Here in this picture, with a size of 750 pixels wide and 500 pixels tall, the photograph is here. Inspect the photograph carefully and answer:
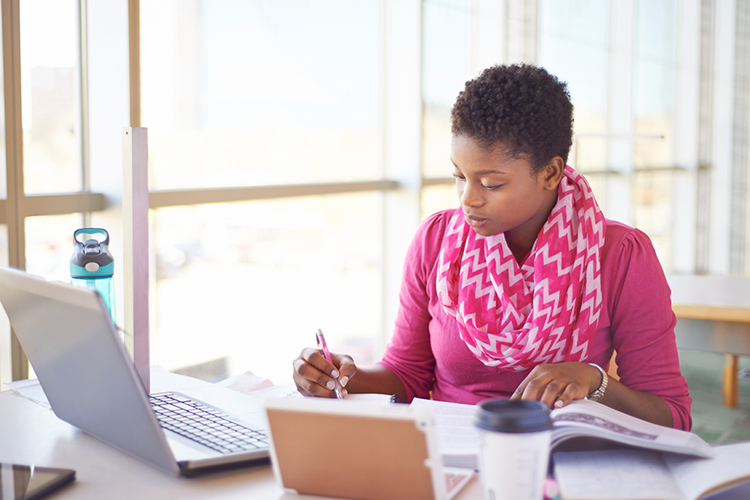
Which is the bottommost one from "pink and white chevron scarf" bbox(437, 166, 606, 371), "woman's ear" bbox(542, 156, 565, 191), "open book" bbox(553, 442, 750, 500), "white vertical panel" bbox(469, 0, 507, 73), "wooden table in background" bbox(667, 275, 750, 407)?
"wooden table in background" bbox(667, 275, 750, 407)

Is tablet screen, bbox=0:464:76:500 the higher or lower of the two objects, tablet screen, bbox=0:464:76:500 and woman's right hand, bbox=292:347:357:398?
the lower

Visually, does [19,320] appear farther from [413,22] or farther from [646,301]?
[413,22]

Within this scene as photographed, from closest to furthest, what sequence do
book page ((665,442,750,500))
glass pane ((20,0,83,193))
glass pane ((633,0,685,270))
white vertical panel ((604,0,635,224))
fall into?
book page ((665,442,750,500)) < glass pane ((20,0,83,193)) < white vertical panel ((604,0,635,224)) < glass pane ((633,0,685,270))

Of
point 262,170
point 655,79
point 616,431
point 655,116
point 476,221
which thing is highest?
point 655,79

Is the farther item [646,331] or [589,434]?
[646,331]

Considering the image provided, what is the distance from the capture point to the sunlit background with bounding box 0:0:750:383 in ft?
5.75

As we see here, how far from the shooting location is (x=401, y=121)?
305 centimetres

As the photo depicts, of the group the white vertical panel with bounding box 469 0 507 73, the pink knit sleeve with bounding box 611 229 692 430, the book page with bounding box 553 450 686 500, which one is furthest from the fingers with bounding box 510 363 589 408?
the white vertical panel with bounding box 469 0 507 73

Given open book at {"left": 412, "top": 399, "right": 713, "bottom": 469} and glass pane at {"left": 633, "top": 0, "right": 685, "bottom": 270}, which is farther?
glass pane at {"left": 633, "top": 0, "right": 685, "bottom": 270}

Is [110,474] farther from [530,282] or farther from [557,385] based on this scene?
[530,282]

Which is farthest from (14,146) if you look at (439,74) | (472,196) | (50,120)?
(439,74)

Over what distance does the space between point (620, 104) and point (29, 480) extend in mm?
5046

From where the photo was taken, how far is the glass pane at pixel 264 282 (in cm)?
226

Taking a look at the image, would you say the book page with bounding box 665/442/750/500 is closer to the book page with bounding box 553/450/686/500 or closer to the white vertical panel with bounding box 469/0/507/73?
the book page with bounding box 553/450/686/500
